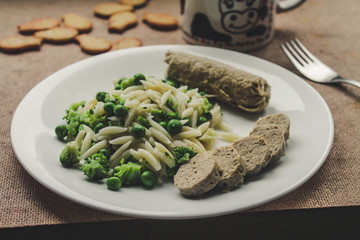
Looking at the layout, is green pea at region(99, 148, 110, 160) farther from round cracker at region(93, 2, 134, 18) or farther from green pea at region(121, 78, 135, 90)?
round cracker at region(93, 2, 134, 18)

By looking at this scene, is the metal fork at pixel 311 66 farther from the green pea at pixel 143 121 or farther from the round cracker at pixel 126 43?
the green pea at pixel 143 121

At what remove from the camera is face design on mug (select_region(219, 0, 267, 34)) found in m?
4.12

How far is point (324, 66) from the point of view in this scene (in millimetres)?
4129

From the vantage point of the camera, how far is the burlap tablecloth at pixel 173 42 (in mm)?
2641

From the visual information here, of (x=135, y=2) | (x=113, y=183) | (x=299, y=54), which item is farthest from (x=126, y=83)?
(x=135, y=2)

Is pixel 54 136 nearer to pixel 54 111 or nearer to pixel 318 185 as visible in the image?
pixel 54 111

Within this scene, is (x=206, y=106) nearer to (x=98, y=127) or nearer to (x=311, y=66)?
(x=98, y=127)

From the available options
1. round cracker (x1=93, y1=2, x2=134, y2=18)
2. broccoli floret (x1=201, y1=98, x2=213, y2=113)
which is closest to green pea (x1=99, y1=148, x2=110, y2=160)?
broccoli floret (x1=201, y1=98, x2=213, y2=113)

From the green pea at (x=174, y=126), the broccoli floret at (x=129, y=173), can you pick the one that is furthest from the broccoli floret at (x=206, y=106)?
the broccoli floret at (x=129, y=173)

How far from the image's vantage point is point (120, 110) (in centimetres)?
301

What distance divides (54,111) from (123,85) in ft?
1.91

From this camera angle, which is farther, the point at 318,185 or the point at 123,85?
the point at 123,85

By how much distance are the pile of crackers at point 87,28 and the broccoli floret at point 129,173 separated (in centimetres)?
216

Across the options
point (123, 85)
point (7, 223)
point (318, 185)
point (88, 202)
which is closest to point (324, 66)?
point (318, 185)
